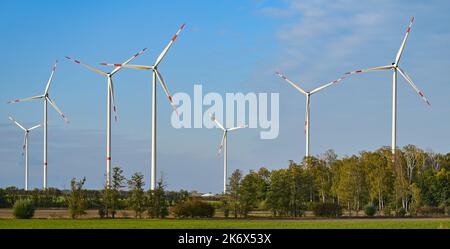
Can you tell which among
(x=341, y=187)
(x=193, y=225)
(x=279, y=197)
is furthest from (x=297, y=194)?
(x=193, y=225)

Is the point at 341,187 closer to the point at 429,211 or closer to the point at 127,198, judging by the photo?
the point at 429,211

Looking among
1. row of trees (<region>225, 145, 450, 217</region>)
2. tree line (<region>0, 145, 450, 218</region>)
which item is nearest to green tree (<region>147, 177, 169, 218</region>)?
tree line (<region>0, 145, 450, 218</region>)

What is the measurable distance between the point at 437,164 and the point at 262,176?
1440 inches

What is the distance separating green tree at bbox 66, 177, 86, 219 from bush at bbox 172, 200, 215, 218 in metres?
7.67

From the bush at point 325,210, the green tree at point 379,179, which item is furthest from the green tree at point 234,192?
the green tree at point 379,179

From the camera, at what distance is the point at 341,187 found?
79.5 metres

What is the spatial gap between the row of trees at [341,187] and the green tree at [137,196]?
832 cm

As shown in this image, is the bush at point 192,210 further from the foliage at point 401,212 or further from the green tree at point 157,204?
the foliage at point 401,212

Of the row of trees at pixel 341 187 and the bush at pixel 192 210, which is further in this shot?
the row of trees at pixel 341 187

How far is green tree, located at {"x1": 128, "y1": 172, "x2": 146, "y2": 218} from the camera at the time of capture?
6400 cm

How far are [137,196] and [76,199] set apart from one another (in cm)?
525

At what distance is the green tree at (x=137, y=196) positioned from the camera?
6400cm
